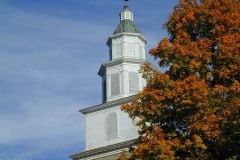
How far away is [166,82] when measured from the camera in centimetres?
2397

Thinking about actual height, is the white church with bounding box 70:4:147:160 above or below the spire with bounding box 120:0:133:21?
below

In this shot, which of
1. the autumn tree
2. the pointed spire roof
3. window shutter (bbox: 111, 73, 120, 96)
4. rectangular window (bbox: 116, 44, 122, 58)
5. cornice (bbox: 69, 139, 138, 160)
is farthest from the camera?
the pointed spire roof

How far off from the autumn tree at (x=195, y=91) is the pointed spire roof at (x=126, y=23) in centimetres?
2201

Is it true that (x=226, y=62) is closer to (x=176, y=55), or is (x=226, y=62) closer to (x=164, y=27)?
(x=176, y=55)

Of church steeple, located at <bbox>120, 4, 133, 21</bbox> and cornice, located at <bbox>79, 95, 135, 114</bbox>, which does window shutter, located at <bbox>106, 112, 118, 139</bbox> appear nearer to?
cornice, located at <bbox>79, 95, 135, 114</bbox>

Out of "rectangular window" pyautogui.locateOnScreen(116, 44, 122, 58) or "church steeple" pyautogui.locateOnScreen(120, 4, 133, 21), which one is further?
"church steeple" pyautogui.locateOnScreen(120, 4, 133, 21)

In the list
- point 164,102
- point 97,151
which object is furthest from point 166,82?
point 97,151

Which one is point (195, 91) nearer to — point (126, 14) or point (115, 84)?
point (115, 84)

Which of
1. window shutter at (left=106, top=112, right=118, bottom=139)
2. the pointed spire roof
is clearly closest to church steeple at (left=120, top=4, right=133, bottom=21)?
the pointed spire roof

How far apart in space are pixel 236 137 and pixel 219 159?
1162 mm

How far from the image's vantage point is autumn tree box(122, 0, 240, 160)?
22.6 metres

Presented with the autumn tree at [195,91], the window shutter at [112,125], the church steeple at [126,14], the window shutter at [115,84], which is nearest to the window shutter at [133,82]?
the window shutter at [115,84]

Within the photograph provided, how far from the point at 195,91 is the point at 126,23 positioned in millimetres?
26533

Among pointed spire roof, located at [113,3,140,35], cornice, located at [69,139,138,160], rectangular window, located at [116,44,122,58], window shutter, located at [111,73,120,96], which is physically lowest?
cornice, located at [69,139,138,160]
